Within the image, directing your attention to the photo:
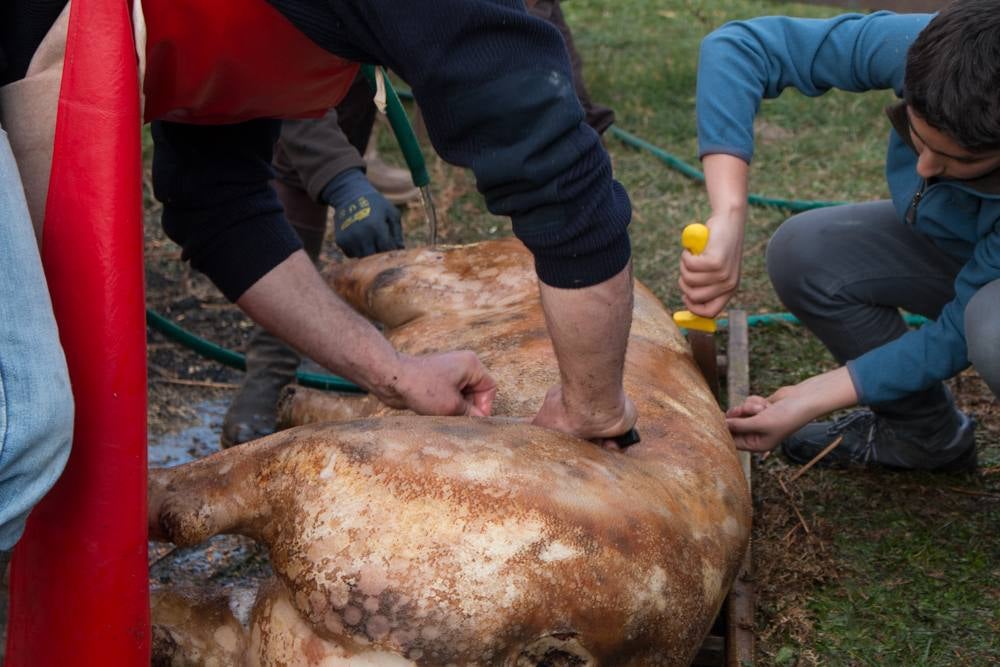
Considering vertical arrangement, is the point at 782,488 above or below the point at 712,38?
below

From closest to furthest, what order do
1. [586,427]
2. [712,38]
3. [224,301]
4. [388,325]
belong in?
1. [586,427]
2. [712,38]
3. [388,325]
4. [224,301]

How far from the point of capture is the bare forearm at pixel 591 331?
5.96 feet

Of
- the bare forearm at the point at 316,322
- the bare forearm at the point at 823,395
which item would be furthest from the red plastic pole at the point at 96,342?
the bare forearm at the point at 823,395

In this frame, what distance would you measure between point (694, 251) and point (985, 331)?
2.21ft

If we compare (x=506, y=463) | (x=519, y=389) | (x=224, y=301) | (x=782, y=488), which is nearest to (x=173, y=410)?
(x=224, y=301)

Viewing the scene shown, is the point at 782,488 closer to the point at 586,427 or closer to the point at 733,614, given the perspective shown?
the point at 733,614

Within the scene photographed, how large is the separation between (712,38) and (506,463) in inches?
60.3

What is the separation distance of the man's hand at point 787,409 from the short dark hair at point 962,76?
608 millimetres

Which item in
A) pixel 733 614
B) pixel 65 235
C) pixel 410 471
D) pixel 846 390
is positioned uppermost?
pixel 65 235

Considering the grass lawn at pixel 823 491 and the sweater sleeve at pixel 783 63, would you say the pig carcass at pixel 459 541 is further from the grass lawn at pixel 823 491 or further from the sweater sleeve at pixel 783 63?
the sweater sleeve at pixel 783 63

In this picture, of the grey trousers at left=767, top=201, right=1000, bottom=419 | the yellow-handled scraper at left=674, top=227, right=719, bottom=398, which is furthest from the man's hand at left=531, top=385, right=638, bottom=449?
the grey trousers at left=767, top=201, right=1000, bottom=419

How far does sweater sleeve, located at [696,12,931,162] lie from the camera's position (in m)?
2.83

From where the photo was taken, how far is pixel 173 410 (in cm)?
366

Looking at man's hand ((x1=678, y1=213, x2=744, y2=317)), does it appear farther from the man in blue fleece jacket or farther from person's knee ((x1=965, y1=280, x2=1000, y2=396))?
person's knee ((x1=965, y1=280, x2=1000, y2=396))
